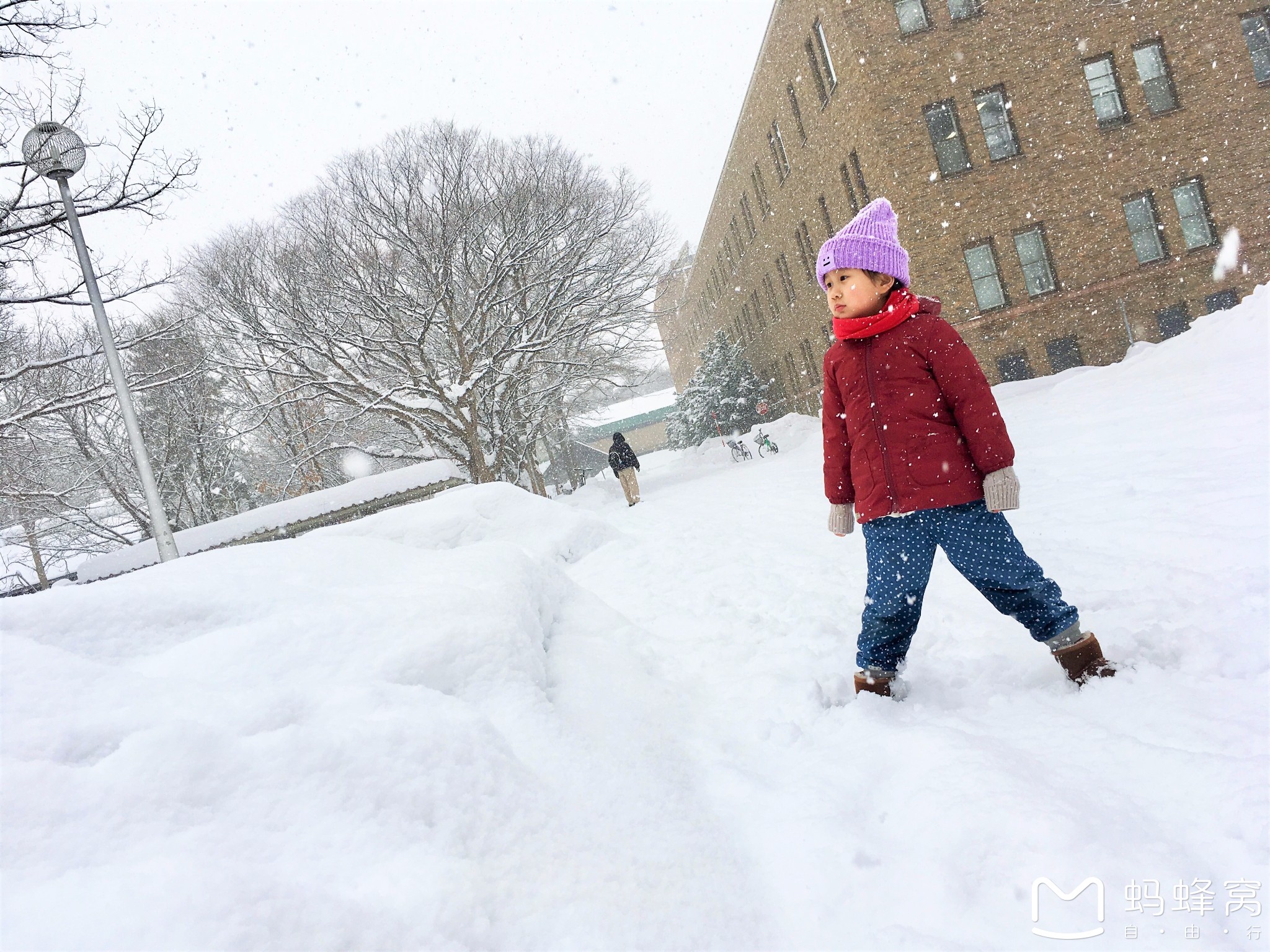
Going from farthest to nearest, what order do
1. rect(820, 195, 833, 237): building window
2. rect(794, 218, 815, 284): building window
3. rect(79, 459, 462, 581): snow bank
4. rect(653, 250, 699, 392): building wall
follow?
rect(794, 218, 815, 284): building window < rect(653, 250, 699, 392): building wall < rect(820, 195, 833, 237): building window < rect(79, 459, 462, 581): snow bank

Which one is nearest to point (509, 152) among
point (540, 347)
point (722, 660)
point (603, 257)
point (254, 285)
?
point (603, 257)

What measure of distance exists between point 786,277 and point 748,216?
5.04 meters

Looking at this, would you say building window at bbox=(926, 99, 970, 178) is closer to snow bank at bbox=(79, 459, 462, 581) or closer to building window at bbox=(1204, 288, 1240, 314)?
building window at bbox=(1204, 288, 1240, 314)

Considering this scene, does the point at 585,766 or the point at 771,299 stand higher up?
the point at 771,299

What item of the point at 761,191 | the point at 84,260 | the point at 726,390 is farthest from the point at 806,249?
the point at 84,260

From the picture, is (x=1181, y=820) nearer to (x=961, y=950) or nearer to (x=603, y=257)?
(x=961, y=950)

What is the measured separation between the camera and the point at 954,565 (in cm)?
253

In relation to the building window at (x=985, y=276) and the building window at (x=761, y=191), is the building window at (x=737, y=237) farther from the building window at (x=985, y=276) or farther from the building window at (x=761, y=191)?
the building window at (x=985, y=276)

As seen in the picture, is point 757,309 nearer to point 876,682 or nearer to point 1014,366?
point 1014,366

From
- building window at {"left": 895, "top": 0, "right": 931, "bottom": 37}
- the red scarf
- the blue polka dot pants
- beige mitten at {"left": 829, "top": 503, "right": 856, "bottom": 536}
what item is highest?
building window at {"left": 895, "top": 0, "right": 931, "bottom": 37}

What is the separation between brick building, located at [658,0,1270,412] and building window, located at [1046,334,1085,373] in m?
0.04

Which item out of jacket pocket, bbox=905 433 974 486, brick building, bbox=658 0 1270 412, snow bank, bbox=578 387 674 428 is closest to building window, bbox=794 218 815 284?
brick building, bbox=658 0 1270 412

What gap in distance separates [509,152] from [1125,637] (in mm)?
18157

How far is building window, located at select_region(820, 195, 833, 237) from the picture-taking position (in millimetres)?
19359
